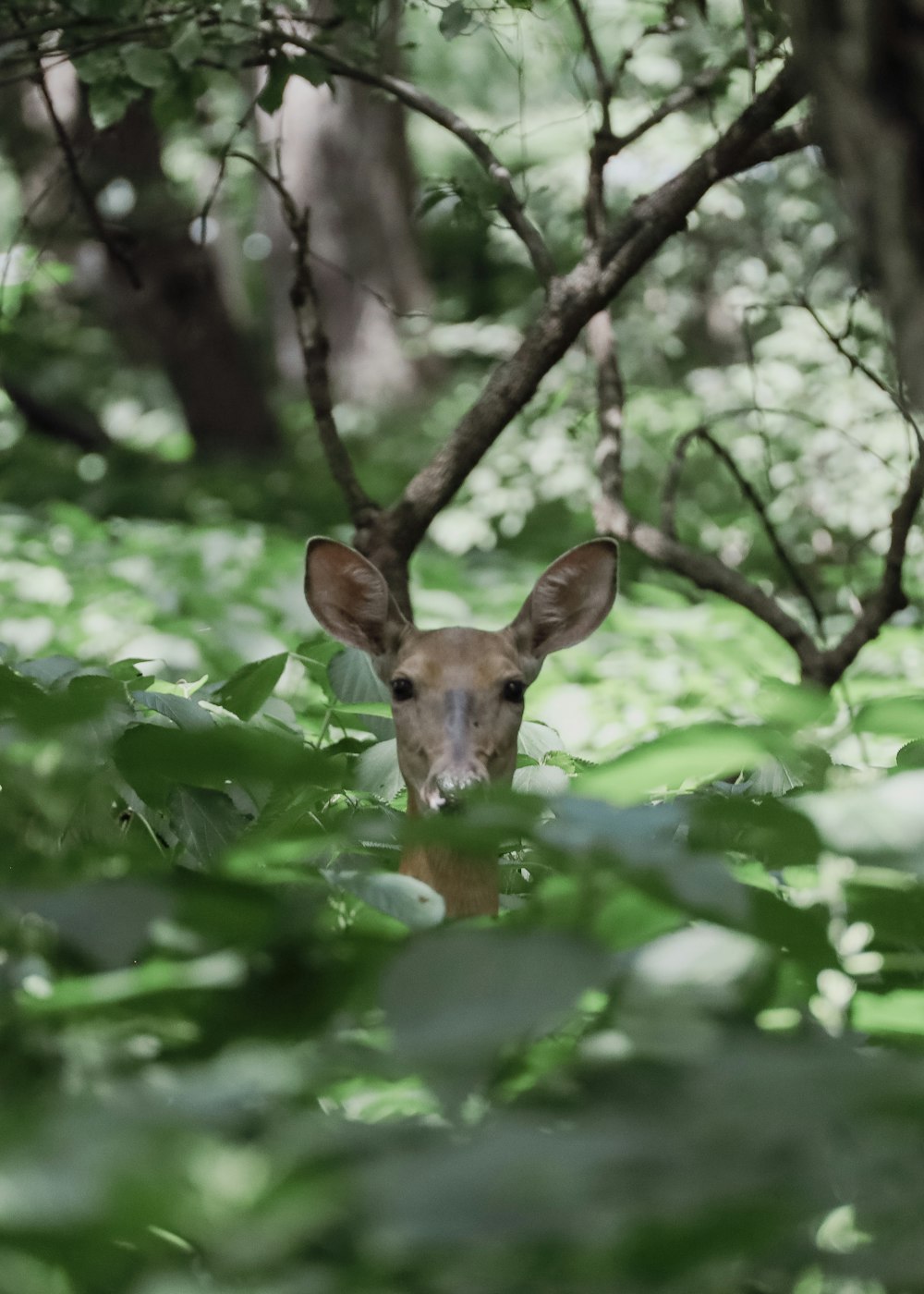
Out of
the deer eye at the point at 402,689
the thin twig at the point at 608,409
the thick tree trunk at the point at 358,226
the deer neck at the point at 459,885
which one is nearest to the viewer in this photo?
the deer neck at the point at 459,885

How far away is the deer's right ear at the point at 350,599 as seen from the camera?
13.6 ft

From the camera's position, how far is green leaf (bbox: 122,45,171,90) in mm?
3736

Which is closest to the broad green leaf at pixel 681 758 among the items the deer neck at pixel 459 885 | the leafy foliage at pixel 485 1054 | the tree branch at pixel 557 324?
the leafy foliage at pixel 485 1054

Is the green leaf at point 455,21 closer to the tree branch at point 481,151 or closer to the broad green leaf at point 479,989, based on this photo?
the tree branch at point 481,151

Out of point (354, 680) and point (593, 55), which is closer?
point (354, 680)

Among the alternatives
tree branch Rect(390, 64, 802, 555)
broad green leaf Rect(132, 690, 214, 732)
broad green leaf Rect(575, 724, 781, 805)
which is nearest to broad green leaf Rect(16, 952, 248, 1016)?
broad green leaf Rect(575, 724, 781, 805)

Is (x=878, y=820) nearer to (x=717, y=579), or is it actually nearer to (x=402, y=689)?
(x=402, y=689)

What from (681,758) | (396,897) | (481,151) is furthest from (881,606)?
(681,758)

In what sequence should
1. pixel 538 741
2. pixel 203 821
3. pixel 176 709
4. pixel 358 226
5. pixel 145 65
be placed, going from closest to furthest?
pixel 203 821
pixel 176 709
pixel 538 741
pixel 145 65
pixel 358 226

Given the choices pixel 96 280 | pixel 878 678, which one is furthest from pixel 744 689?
pixel 96 280

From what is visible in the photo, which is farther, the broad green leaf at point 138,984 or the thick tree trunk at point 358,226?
the thick tree trunk at point 358,226

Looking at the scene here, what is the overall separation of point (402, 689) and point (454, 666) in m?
0.13

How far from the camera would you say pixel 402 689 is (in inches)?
150

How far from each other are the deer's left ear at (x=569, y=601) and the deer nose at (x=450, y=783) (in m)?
0.91
